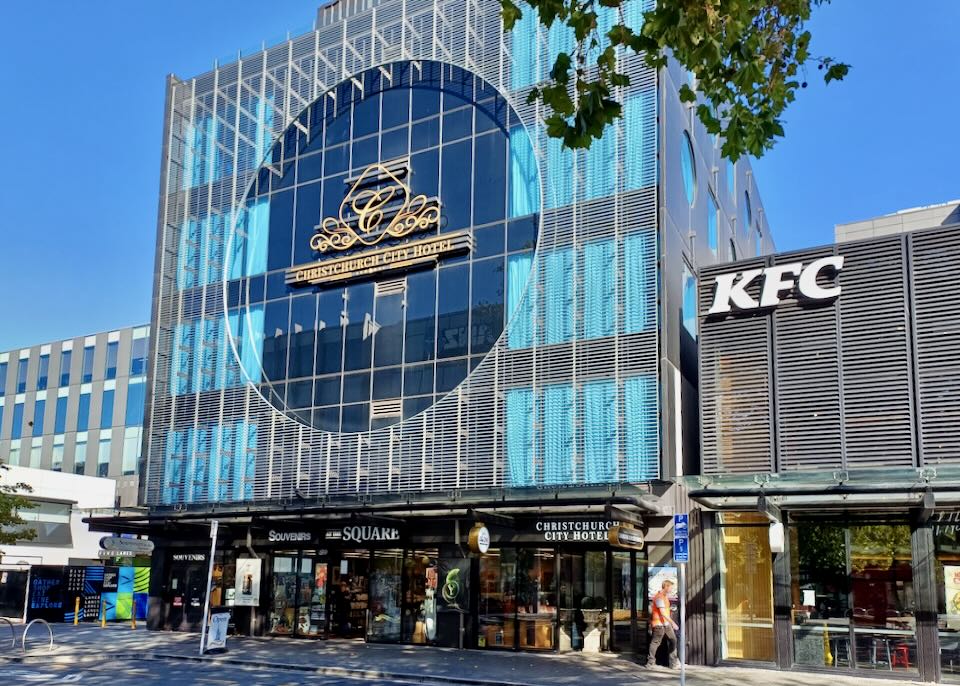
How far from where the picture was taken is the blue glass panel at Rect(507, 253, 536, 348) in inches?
969

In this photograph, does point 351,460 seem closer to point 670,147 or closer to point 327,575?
point 327,575

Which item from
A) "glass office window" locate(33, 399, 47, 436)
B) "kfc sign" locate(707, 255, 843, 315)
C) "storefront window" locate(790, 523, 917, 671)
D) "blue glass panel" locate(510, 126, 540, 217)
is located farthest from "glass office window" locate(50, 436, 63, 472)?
"storefront window" locate(790, 523, 917, 671)

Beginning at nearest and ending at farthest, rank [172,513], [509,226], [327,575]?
1. [509,226]
2. [327,575]
3. [172,513]

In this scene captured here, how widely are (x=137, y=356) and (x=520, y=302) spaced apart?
46.3 meters

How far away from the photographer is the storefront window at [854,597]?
19.5 meters

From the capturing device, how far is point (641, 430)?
2236cm

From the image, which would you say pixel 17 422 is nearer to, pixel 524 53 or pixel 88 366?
pixel 88 366

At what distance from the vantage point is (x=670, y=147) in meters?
24.6

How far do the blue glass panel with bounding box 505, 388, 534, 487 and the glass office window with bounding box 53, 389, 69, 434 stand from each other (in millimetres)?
52403

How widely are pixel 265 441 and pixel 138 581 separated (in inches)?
409

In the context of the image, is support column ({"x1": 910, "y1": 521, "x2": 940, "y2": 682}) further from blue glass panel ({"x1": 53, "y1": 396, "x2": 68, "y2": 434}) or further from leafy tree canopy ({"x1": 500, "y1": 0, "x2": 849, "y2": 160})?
blue glass panel ({"x1": 53, "y1": 396, "x2": 68, "y2": 434})

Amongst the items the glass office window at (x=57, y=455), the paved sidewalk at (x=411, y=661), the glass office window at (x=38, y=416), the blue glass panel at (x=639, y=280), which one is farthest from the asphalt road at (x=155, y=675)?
the glass office window at (x=38, y=416)

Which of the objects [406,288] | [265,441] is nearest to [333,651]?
[265,441]

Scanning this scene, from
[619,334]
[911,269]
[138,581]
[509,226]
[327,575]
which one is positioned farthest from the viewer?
[138,581]
